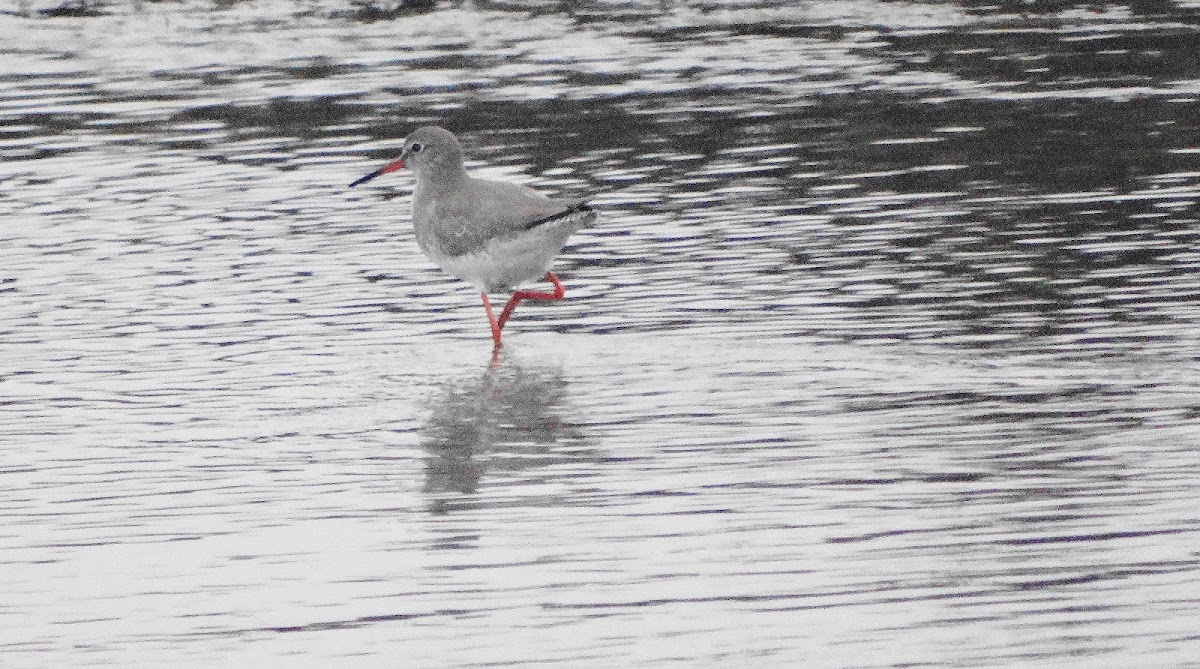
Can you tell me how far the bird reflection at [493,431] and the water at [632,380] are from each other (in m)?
0.03

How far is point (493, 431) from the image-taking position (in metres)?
9.63

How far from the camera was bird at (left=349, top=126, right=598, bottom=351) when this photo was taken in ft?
37.7

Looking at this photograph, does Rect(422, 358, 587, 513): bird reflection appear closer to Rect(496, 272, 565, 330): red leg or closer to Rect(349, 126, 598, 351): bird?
Rect(496, 272, 565, 330): red leg

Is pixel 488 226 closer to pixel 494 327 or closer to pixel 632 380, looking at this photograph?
pixel 494 327

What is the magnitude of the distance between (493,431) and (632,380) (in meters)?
0.95

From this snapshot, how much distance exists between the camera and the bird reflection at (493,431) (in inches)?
344

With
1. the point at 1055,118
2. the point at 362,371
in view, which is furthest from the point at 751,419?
the point at 1055,118

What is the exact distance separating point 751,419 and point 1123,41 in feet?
44.3

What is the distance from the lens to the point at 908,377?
32.7 feet

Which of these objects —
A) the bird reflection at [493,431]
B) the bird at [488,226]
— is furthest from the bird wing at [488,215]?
the bird reflection at [493,431]

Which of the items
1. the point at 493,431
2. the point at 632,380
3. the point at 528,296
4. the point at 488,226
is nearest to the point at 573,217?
the point at 488,226

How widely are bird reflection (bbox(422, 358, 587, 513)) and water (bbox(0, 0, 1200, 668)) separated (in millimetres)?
33

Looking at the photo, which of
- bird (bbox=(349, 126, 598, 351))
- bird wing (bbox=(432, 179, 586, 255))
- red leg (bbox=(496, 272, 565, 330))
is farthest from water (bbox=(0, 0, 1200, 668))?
bird wing (bbox=(432, 179, 586, 255))

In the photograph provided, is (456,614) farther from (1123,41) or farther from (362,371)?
(1123,41)
